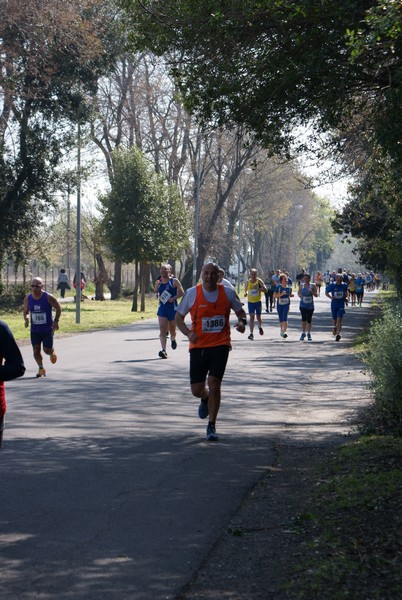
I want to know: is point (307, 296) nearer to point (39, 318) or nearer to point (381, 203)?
point (381, 203)

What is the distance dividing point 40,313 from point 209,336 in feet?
20.9

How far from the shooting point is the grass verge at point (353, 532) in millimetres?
5059

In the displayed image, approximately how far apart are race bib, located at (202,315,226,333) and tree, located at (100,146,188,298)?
33534 mm

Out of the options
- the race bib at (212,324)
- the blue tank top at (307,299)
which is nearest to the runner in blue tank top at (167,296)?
the blue tank top at (307,299)

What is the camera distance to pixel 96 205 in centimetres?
4512

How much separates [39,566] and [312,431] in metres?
5.76

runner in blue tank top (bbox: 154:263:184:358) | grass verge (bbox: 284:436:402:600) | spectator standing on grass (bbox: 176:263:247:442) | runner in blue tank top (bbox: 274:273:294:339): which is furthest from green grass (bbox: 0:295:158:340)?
grass verge (bbox: 284:436:402:600)

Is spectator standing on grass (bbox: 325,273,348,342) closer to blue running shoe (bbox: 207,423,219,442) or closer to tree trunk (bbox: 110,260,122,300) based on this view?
blue running shoe (bbox: 207,423,219,442)

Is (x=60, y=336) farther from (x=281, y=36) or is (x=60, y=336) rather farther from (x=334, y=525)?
(x=334, y=525)

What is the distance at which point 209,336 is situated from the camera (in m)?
10.2

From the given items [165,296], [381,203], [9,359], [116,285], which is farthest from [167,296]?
[116,285]

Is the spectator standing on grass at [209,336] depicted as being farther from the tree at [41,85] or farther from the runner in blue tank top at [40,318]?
the tree at [41,85]

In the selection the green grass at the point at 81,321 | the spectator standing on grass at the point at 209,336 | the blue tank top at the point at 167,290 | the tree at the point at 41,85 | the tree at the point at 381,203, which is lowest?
the green grass at the point at 81,321

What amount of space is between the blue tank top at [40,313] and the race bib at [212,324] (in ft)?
20.4
